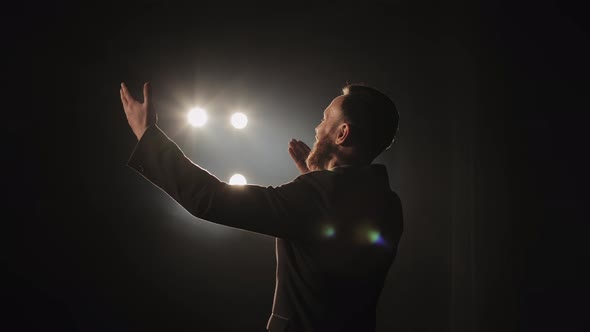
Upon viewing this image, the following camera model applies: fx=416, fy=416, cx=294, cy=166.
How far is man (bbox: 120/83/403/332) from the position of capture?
0.85 metres

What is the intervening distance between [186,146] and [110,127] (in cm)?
40

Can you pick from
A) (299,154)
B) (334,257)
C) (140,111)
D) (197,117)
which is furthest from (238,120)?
(334,257)

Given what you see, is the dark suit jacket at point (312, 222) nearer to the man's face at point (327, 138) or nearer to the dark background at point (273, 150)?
the man's face at point (327, 138)

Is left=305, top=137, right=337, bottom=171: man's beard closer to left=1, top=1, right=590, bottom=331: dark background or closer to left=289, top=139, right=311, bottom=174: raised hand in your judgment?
left=289, top=139, right=311, bottom=174: raised hand

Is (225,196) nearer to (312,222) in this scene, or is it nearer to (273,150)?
(312,222)

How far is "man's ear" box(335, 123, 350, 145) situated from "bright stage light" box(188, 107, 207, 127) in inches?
47.9

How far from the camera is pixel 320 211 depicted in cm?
89

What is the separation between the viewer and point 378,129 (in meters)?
1.05

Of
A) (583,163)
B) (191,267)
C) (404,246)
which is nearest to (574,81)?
(583,163)

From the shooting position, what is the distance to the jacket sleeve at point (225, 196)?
83cm

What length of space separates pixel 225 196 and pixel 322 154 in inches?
14.5

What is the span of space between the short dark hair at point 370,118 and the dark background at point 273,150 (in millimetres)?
1128

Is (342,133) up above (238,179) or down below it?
below

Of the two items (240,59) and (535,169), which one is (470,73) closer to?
(535,169)
